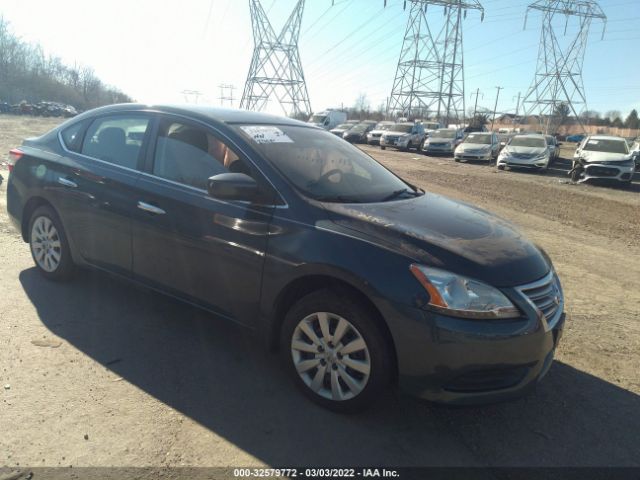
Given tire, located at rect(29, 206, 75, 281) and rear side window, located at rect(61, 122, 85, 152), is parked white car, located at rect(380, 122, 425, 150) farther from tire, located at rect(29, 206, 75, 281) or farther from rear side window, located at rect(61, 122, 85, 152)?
tire, located at rect(29, 206, 75, 281)

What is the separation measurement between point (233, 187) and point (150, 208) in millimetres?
930

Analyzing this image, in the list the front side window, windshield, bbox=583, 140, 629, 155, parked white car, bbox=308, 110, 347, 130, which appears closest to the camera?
the front side window

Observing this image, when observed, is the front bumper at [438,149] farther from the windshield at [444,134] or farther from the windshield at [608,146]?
the windshield at [608,146]

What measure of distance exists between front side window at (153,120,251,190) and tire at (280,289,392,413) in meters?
1.06

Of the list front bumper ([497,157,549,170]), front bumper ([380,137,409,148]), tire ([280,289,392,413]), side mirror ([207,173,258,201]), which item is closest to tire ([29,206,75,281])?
side mirror ([207,173,258,201])

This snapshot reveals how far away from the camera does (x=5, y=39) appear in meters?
67.8

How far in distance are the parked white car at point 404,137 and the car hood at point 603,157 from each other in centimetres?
1322

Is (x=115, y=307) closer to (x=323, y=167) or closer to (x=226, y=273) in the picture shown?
(x=226, y=273)

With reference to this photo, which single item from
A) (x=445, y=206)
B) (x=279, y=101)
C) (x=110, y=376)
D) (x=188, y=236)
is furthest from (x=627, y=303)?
(x=279, y=101)

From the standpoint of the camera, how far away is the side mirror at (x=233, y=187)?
3029mm

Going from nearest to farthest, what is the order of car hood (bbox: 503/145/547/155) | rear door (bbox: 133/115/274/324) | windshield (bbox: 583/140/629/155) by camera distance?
rear door (bbox: 133/115/274/324), windshield (bbox: 583/140/629/155), car hood (bbox: 503/145/547/155)

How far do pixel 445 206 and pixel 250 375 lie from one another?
190 centimetres

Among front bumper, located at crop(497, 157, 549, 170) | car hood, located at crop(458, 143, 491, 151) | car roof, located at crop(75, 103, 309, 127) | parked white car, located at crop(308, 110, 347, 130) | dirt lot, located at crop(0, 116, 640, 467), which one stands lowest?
dirt lot, located at crop(0, 116, 640, 467)

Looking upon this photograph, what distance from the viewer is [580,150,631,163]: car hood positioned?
15822 millimetres
